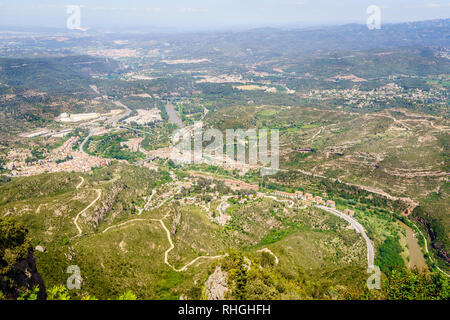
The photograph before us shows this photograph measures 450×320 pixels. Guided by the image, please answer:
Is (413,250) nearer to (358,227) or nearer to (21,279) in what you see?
(358,227)

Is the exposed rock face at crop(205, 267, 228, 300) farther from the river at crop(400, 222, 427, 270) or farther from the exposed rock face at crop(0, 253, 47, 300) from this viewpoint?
the river at crop(400, 222, 427, 270)

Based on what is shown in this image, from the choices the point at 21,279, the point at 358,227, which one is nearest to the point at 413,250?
the point at 358,227

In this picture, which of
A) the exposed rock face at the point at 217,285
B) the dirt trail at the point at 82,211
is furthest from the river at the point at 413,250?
the dirt trail at the point at 82,211

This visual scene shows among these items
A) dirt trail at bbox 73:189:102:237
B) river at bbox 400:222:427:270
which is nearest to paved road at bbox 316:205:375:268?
river at bbox 400:222:427:270

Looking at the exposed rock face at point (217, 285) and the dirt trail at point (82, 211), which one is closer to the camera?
the exposed rock face at point (217, 285)

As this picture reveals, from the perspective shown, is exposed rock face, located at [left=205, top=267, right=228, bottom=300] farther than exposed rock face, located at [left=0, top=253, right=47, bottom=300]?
Yes

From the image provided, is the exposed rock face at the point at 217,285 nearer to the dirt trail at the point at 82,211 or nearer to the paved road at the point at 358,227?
the dirt trail at the point at 82,211
